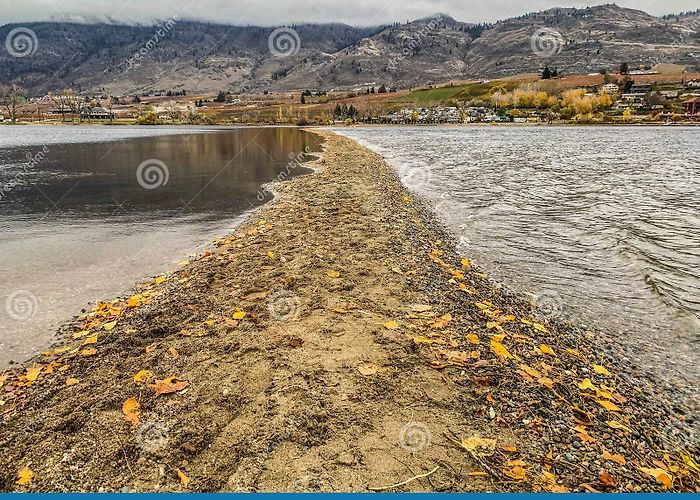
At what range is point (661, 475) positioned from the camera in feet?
16.6

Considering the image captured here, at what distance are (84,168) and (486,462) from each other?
42.6m

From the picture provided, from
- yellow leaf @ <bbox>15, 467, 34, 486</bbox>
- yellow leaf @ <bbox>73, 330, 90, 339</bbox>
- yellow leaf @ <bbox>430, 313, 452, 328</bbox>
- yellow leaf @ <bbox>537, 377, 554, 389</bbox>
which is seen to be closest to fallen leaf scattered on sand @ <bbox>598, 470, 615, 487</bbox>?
yellow leaf @ <bbox>537, 377, 554, 389</bbox>

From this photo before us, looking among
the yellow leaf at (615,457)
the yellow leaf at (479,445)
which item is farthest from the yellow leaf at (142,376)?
the yellow leaf at (615,457)

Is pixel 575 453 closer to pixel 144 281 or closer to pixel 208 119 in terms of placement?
pixel 144 281

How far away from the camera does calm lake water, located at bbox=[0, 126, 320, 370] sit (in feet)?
34.2

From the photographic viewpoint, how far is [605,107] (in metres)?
178

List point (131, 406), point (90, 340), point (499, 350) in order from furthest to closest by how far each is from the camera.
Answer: point (90, 340), point (499, 350), point (131, 406)

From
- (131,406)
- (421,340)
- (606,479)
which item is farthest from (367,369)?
(131,406)

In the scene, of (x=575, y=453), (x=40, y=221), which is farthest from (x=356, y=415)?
(x=40, y=221)

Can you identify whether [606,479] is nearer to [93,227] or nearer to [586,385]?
[586,385]

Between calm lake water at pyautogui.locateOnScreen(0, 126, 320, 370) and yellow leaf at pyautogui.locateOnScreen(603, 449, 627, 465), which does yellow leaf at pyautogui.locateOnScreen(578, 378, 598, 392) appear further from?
calm lake water at pyautogui.locateOnScreen(0, 126, 320, 370)

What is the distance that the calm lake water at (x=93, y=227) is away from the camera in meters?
10.4

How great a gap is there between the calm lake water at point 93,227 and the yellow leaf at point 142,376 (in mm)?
2869

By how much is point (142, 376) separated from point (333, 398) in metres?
3.10
